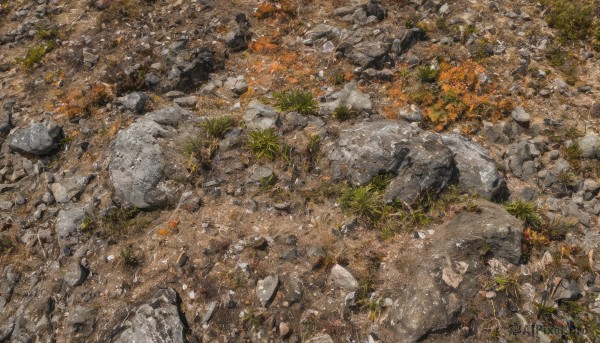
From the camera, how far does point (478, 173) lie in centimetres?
823

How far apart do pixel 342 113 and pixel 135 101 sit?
16.4 feet

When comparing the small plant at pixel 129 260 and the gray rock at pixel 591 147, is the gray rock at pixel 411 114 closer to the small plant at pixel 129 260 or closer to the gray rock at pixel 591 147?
the gray rock at pixel 591 147

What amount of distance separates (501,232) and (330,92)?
16.8ft

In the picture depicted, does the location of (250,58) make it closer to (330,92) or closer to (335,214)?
(330,92)

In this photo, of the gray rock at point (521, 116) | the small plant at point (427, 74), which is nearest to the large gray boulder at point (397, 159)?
the small plant at point (427, 74)

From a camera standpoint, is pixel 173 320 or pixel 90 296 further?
pixel 90 296

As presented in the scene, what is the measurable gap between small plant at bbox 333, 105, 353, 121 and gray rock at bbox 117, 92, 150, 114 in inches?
185

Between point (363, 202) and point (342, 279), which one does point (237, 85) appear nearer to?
point (363, 202)

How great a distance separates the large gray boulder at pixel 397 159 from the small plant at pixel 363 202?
212 millimetres

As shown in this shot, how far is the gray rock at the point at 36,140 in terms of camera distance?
376 inches

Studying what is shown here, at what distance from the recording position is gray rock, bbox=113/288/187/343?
6.54 m

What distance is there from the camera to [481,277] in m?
7.01

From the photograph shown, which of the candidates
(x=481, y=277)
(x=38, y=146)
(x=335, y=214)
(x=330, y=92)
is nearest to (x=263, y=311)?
(x=335, y=214)

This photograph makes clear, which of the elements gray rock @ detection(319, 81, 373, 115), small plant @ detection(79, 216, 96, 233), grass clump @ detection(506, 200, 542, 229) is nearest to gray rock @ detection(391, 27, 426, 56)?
gray rock @ detection(319, 81, 373, 115)
